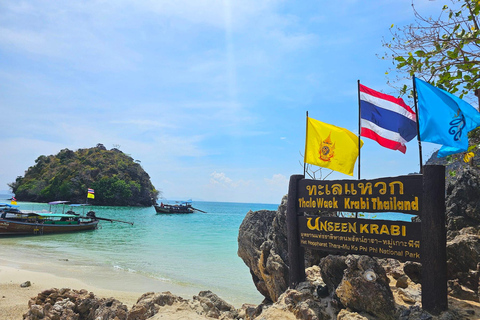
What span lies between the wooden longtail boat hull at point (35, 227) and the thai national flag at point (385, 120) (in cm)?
2915

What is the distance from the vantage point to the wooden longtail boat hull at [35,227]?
82.3ft

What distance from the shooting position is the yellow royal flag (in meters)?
6.34

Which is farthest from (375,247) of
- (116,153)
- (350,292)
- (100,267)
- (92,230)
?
(116,153)

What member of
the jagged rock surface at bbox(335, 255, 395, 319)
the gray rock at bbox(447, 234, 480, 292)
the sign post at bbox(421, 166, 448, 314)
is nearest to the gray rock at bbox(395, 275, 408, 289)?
the gray rock at bbox(447, 234, 480, 292)

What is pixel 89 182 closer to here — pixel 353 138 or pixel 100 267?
pixel 100 267

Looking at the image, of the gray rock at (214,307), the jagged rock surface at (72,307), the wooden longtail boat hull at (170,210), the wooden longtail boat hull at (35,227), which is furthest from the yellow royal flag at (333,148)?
the wooden longtail boat hull at (170,210)

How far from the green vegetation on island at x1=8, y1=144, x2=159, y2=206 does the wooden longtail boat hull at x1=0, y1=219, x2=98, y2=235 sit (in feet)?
181

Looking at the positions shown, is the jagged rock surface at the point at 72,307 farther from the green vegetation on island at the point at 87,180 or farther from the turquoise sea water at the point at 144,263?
the green vegetation on island at the point at 87,180

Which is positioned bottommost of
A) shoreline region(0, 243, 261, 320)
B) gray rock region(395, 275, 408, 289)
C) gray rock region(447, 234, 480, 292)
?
shoreline region(0, 243, 261, 320)

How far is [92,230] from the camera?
32719 millimetres

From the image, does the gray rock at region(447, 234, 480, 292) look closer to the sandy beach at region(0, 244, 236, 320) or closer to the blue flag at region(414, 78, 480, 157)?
the blue flag at region(414, 78, 480, 157)

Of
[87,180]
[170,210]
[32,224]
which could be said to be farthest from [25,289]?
[87,180]

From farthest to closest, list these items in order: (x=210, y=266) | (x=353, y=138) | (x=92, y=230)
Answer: (x=92, y=230) → (x=210, y=266) → (x=353, y=138)

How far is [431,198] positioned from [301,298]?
254 cm
